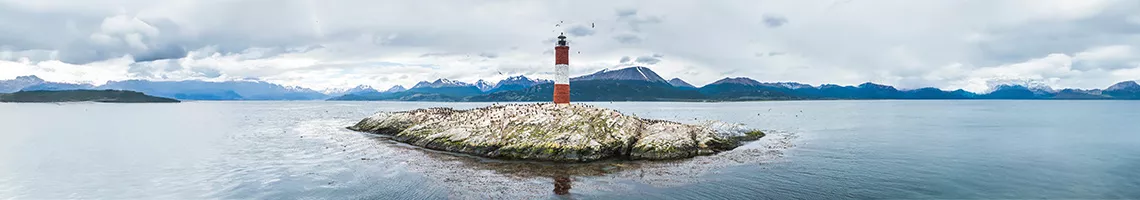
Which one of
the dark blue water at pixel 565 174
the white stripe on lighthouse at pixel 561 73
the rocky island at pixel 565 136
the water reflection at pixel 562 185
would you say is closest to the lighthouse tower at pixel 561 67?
the white stripe on lighthouse at pixel 561 73

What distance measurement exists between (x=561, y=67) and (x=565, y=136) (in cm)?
1388

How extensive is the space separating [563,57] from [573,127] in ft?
41.5

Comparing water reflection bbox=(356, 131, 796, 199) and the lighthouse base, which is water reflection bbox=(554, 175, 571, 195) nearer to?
water reflection bbox=(356, 131, 796, 199)

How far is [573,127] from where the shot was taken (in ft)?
118

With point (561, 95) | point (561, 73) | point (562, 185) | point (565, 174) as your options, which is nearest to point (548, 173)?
point (565, 174)

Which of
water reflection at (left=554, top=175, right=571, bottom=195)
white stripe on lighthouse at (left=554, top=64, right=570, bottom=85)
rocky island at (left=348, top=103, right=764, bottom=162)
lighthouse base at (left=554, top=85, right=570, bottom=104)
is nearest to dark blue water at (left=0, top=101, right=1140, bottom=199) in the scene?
water reflection at (left=554, top=175, right=571, bottom=195)

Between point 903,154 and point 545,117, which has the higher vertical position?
point 545,117

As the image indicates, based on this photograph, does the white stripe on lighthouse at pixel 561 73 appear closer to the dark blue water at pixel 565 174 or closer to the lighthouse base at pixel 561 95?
the lighthouse base at pixel 561 95

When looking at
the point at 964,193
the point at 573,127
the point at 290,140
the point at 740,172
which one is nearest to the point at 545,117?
the point at 573,127

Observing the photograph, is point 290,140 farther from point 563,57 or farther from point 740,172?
point 740,172

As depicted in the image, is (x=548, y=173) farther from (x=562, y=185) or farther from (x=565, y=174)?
(x=562, y=185)

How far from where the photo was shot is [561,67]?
155 feet

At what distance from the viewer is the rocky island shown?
1312 inches

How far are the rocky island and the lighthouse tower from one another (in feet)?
14.6
